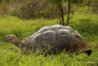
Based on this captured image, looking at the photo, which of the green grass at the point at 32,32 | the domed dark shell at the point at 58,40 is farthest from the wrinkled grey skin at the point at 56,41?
the green grass at the point at 32,32

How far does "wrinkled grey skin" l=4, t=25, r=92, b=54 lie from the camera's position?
24.8 feet

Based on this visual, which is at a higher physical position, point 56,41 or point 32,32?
point 56,41

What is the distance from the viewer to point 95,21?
42.3ft

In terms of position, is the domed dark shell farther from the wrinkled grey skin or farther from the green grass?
the green grass

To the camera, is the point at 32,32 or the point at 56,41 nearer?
the point at 56,41

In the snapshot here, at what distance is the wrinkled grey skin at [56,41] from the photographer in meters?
7.57

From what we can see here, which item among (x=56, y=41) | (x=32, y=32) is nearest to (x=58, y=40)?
(x=56, y=41)

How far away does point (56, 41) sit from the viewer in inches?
302

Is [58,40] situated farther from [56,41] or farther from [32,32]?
[32,32]

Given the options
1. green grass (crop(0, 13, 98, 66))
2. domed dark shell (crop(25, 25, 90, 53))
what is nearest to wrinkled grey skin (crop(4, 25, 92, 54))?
domed dark shell (crop(25, 25, 90, 53))

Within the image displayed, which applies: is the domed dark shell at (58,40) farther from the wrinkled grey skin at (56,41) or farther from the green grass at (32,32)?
the green grass at (32,32)

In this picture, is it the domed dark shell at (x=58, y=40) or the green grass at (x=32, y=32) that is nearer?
the green grass at (x=32, y=32)

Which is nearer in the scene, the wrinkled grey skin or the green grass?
the green grass

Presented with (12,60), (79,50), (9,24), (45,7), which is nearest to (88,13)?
(45,7)
